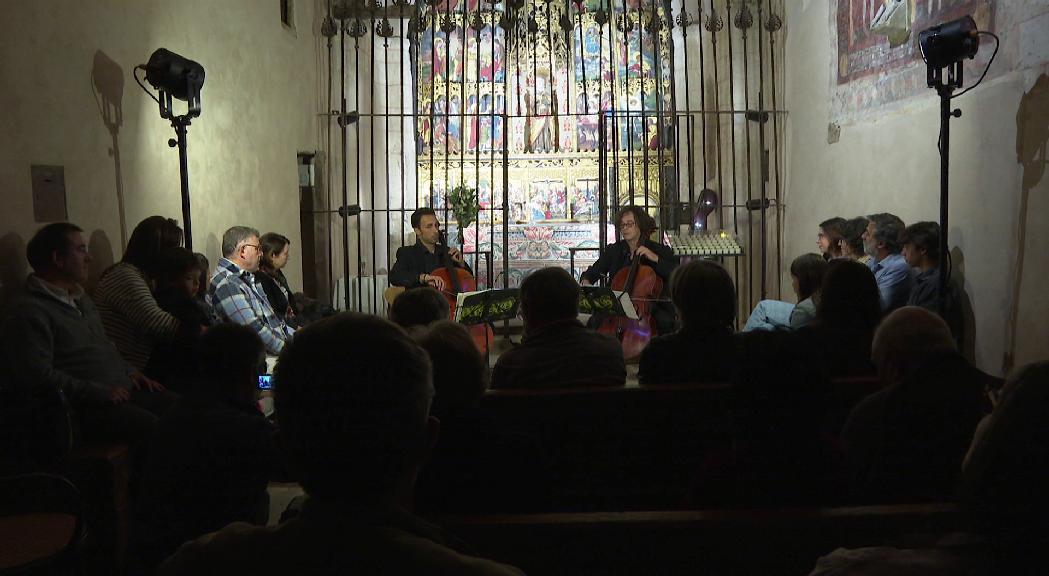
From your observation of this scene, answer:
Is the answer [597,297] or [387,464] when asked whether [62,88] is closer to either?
[597,297]

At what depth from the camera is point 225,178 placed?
6.56m

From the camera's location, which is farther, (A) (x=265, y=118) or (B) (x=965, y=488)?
(A) (x=265, y=118)

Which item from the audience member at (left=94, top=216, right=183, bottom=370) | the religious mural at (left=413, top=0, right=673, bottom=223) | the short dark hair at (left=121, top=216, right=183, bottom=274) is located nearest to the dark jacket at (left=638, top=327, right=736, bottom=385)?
the audience member at (left=94, top=216, right=183, bottom=370)

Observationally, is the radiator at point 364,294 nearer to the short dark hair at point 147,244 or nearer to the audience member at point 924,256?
the short dark hair at point 147,244

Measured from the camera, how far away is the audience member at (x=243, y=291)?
508 centimetres

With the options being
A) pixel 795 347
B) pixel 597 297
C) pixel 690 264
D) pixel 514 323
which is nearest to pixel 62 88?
pixel 597 297

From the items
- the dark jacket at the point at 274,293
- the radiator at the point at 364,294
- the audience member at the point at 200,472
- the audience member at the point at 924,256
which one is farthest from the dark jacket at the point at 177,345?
the radiator at the point at 364,294

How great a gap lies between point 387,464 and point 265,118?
6.85 m

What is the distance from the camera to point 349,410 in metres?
1.06

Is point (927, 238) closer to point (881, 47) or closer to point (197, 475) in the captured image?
point (881, 47)

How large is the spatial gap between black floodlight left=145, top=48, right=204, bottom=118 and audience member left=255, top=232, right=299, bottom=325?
39.2 inches

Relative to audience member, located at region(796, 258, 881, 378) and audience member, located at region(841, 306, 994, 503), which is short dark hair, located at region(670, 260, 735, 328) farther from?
audience member, located at region(841, 306, 994, 503)

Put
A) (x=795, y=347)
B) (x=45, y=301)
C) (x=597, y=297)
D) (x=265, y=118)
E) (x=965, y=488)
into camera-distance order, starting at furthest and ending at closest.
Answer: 1. (x=265, y=118)
2. (x=597, y=297)
3. (x=45, y=301)
4. (x=795, y=347)
5. (x=965, y=488)

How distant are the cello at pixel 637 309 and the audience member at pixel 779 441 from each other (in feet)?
14.3
